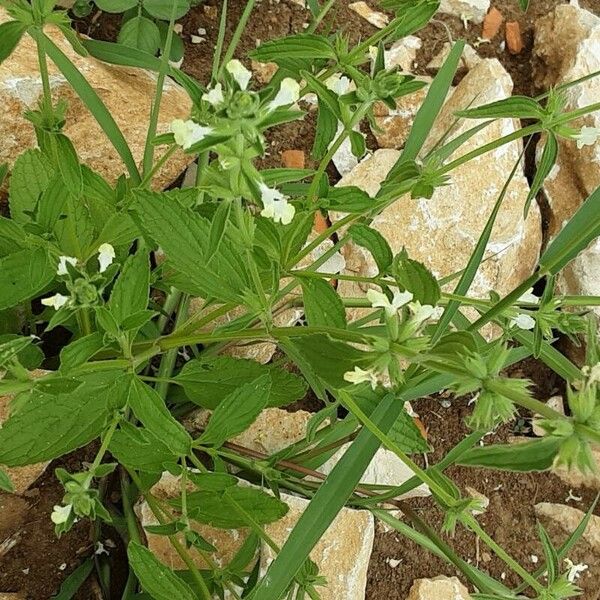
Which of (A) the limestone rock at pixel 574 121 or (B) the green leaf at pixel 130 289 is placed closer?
(B) the green leaf at pixel 130 289

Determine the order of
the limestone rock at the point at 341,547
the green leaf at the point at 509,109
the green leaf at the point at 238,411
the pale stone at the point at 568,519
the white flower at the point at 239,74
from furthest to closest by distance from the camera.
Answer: the pale stone at the point at 568,519 < the limestone rock at the point at 341,547 < the green leaf at the point at 238,411 < the green leaf at the point at 509,109 < the white flower at the point at 239,74

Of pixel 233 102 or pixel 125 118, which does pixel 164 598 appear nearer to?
pixel 233 102

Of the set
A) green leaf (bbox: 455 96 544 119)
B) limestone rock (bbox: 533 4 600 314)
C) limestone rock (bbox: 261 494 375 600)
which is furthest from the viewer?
limestone rock (bbox: 533 4 600 314)

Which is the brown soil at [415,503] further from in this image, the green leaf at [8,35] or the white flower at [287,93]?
the white flower at [287,93]

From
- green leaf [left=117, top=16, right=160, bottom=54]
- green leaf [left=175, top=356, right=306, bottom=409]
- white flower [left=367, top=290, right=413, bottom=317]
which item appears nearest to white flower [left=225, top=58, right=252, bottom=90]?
white flower [left=367, top=290, right=413, bottom=317]

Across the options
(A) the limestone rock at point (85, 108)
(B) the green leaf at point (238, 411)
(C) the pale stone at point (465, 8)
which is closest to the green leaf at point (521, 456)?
(B) the green leaf at point (238, 411)

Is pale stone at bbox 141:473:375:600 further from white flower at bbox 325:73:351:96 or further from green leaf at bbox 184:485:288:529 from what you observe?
white flower at bbox 325:73:351:96
